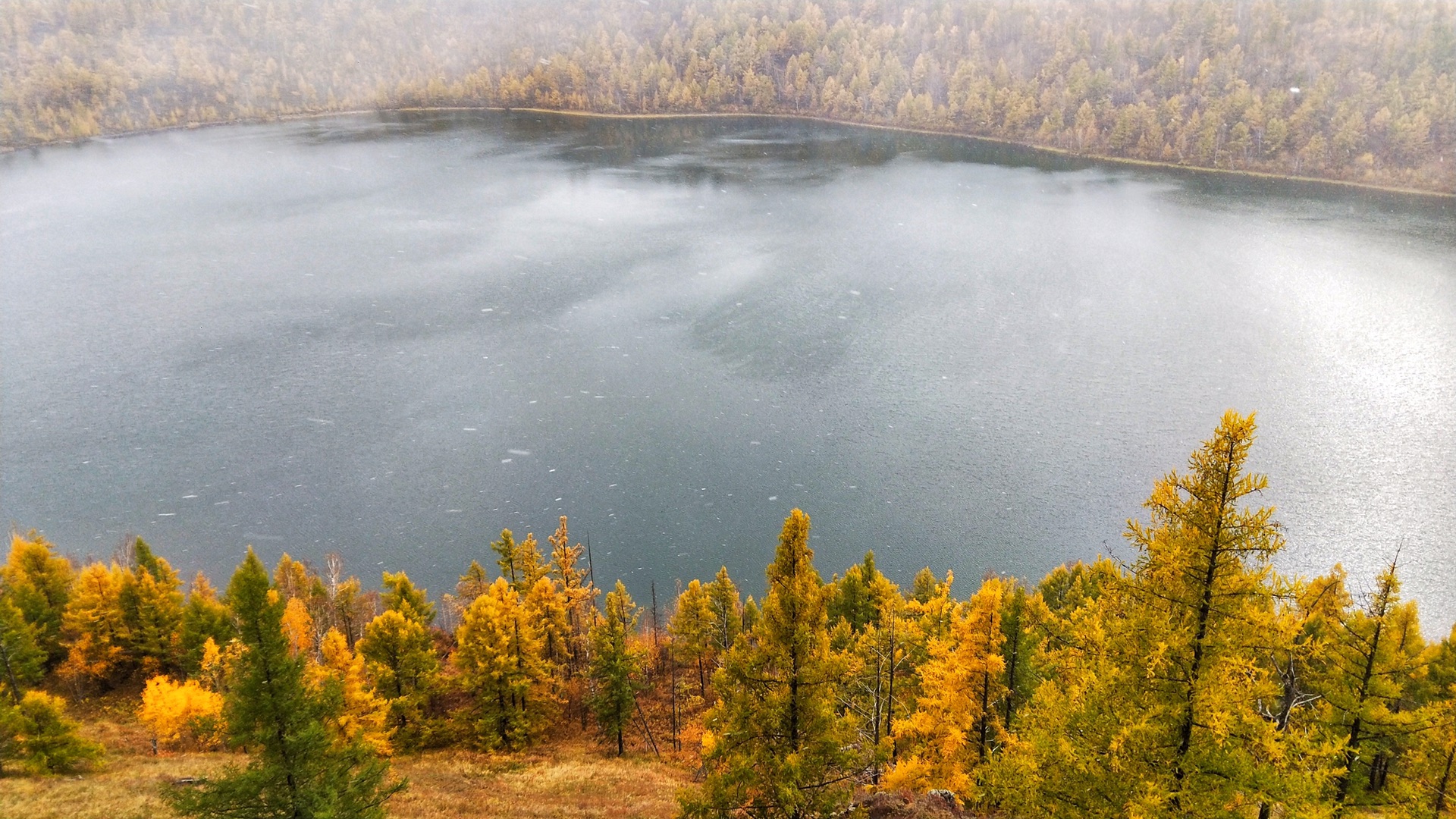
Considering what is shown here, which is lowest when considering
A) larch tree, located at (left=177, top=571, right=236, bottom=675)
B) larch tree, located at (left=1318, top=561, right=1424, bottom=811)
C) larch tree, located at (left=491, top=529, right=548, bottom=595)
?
A: larch tree, located at (left=177, top=571, right=236, bottom=675)

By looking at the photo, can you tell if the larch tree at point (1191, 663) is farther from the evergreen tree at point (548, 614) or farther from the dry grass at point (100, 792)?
the evergreen tree at point (548, 614)

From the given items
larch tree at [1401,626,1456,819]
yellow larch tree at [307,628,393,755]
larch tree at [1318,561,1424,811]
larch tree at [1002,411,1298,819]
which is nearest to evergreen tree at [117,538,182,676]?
yellow larch tree at [307,628,393,755]

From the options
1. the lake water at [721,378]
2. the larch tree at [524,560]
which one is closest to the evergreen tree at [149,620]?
the lake water at [721,378]

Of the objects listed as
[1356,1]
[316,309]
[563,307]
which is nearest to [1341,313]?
[563,307]

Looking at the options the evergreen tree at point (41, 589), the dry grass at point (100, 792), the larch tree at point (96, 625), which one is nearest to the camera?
the dry grass at point (100, 792)

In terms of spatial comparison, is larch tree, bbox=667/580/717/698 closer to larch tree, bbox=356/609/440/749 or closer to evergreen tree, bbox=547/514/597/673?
evergreen tree, bbox=547/514/597/673
